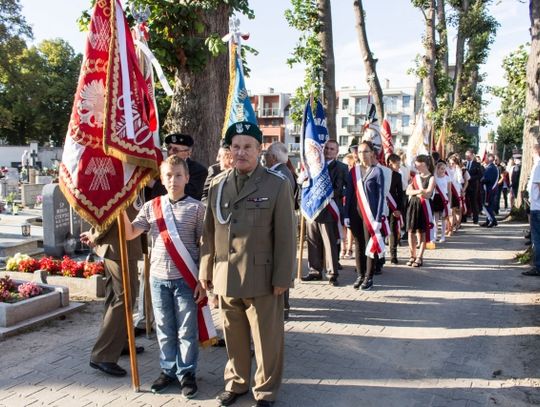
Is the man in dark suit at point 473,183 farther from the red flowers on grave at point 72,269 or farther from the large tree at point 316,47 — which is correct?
the red flowers on grave at point 72,269

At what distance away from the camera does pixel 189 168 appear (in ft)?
17.7

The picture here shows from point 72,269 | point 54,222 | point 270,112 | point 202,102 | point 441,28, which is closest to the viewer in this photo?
point 72,269

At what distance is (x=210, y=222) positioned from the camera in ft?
13.6

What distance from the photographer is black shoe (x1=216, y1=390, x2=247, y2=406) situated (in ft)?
13.2

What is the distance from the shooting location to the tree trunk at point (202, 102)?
8.70 metres

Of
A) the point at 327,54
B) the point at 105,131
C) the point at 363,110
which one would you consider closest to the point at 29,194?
the point at 327,54

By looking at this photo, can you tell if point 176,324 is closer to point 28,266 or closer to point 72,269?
point 72,269

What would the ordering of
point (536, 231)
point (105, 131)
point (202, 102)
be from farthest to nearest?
point (202, 102) < point (536, 231) < point (105, 131)

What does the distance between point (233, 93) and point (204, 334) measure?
135 inches

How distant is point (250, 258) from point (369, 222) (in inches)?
161

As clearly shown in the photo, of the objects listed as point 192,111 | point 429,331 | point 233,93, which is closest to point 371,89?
point 192,111

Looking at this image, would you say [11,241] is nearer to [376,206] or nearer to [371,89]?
[376,206]

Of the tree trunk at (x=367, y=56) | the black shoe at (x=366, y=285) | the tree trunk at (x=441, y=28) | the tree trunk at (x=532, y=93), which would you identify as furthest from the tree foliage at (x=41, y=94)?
the black shoe at (x=366, y=285)

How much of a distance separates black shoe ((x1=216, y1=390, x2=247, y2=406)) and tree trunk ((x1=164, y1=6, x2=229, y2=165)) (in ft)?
18.2
